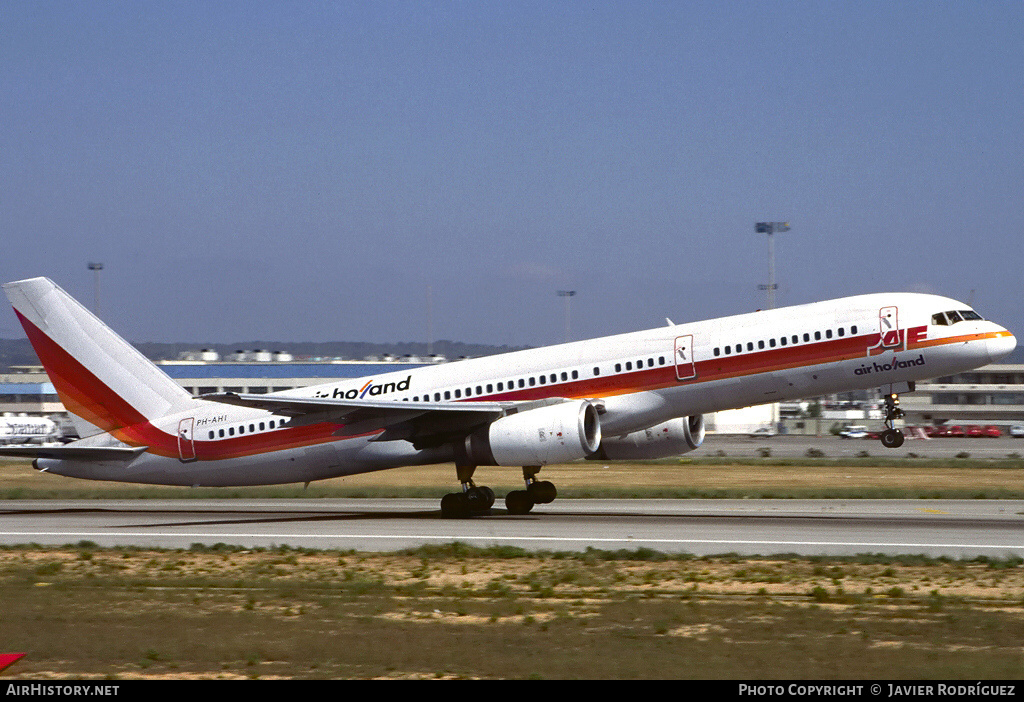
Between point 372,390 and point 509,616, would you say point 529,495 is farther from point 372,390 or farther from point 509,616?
point 509,616

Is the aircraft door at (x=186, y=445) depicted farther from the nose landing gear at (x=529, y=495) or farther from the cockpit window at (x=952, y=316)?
the cockpit window at (x=952, y=316)

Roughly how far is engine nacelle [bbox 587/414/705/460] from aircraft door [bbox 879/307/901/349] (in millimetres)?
6634

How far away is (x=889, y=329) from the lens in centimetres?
3062

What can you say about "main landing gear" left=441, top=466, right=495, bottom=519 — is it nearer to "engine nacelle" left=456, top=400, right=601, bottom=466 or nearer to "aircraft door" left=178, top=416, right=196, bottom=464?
"engine nacelle" left=456, top=400, right=601, bottom=466

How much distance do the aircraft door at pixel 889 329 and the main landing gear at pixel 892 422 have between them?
60.3 inches

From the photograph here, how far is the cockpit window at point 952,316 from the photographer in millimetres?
30734

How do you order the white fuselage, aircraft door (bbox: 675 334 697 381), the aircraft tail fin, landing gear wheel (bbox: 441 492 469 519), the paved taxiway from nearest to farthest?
the white fuselage
aircraft door (bbox: 675 334 697 381)
landing gear wheel (bbox: 441 492 469 519)
the aircraft tail fin
the paved taxiway

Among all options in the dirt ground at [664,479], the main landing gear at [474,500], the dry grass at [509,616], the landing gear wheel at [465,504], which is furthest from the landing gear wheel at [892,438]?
the dirt ground at [664,479]

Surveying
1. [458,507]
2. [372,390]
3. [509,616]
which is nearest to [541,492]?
[458,507]

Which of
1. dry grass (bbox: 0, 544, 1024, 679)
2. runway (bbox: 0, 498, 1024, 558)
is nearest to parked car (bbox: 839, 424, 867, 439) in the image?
runway (bbox: 0, 498, 1024, 558)

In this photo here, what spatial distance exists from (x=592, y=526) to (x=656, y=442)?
6.42 m

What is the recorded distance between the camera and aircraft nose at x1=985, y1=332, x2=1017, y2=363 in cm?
3047
